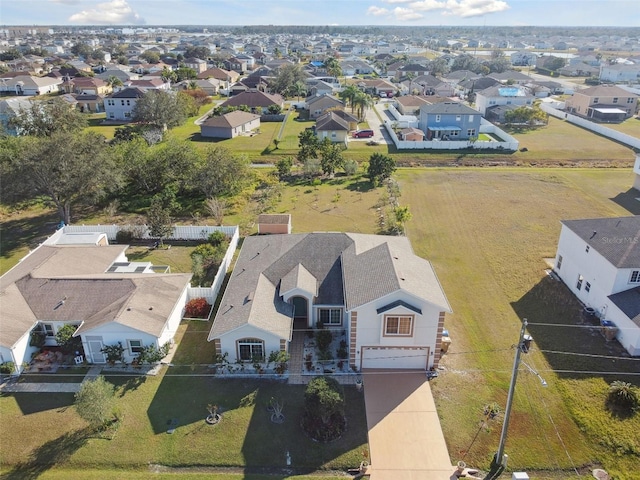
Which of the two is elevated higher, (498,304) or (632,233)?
(632,233)

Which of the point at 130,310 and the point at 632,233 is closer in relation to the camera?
the point at 130,310

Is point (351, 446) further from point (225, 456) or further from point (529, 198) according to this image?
point (529, 198)

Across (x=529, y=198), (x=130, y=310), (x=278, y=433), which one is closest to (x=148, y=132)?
(x=130, y=310)

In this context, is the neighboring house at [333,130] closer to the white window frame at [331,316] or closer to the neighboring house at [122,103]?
the neighboring house at [122,103]

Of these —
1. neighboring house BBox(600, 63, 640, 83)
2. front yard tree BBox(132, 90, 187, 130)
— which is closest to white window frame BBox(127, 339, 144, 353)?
front yard tree BBox(132, 90, 187, 130)

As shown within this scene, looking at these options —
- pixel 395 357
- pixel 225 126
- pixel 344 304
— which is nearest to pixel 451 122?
pixel 225 126

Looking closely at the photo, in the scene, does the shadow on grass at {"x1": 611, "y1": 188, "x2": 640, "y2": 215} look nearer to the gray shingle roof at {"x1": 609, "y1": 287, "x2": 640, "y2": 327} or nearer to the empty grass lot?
the empty grass lot
